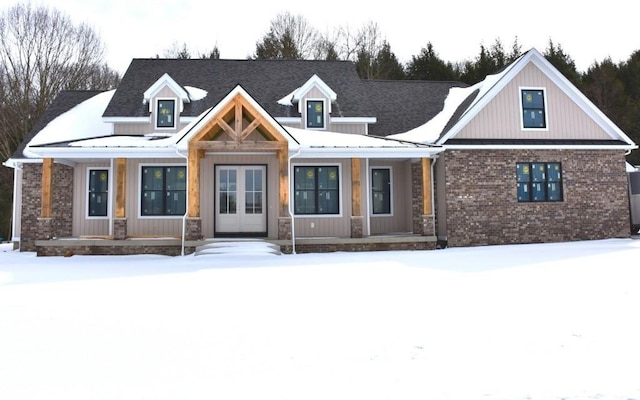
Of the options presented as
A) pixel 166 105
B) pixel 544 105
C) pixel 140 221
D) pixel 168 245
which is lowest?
pixel 168 245

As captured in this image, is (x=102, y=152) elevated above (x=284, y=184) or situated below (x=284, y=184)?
above

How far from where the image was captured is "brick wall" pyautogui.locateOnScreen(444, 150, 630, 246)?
13.8 m

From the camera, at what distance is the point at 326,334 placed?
15.4ft

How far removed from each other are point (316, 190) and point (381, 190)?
2274 millimetres

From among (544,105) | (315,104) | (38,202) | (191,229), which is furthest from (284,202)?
(544,105)

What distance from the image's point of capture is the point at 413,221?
14883mm

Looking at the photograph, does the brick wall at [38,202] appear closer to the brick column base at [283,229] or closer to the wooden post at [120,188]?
the wooden post at [120,188]

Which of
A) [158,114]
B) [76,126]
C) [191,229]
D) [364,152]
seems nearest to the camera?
[191,229]

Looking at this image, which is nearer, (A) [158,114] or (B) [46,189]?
(B) [46,189]

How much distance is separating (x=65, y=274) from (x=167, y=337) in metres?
5.47

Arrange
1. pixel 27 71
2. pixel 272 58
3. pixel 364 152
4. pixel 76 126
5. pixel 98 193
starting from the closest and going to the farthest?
1. pixel 364 152
2. pixel 98 193
3. pixel 76 126
4. pixel 27 71
5. pixel 272 58

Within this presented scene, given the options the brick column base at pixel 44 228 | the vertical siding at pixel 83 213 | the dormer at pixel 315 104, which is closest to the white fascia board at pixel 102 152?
the brick column base at pixel 44 228

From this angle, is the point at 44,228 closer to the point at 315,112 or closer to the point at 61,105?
the point at 61,105

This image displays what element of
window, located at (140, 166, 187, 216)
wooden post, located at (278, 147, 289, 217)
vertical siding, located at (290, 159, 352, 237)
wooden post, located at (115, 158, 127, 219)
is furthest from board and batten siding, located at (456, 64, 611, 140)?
wooden post, located at (115, 158, 127, 219)
